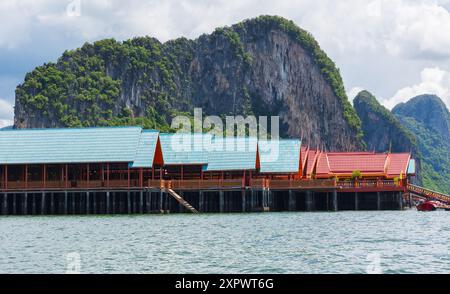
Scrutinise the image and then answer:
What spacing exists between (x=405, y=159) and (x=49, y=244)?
67.6 meters

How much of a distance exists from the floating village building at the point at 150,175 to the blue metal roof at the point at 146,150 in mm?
83

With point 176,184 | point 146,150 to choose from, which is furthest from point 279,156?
point 146,150

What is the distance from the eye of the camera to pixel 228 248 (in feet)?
112

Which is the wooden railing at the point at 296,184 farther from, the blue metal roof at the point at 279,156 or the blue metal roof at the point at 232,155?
the blue metal roof at the point at 279,156

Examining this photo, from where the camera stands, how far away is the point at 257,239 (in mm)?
38594

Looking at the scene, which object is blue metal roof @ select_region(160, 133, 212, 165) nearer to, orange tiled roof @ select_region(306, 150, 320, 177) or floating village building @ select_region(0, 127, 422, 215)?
floating village building @ select_region(0, 127, 422, 215)

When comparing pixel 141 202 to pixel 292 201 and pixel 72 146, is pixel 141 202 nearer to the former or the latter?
pixel 72 146

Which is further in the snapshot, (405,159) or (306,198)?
(405,159)

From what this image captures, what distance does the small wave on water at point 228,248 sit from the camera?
92.4ft

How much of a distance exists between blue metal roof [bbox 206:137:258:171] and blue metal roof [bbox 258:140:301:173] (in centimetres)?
326

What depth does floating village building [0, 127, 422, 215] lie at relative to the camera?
69.3 m

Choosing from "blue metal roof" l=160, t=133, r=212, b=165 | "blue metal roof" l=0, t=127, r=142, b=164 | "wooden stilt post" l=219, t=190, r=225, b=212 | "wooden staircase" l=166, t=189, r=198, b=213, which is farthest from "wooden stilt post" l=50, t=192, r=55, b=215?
"wooden stilt post" l=219, t=190, r=225, b=212
